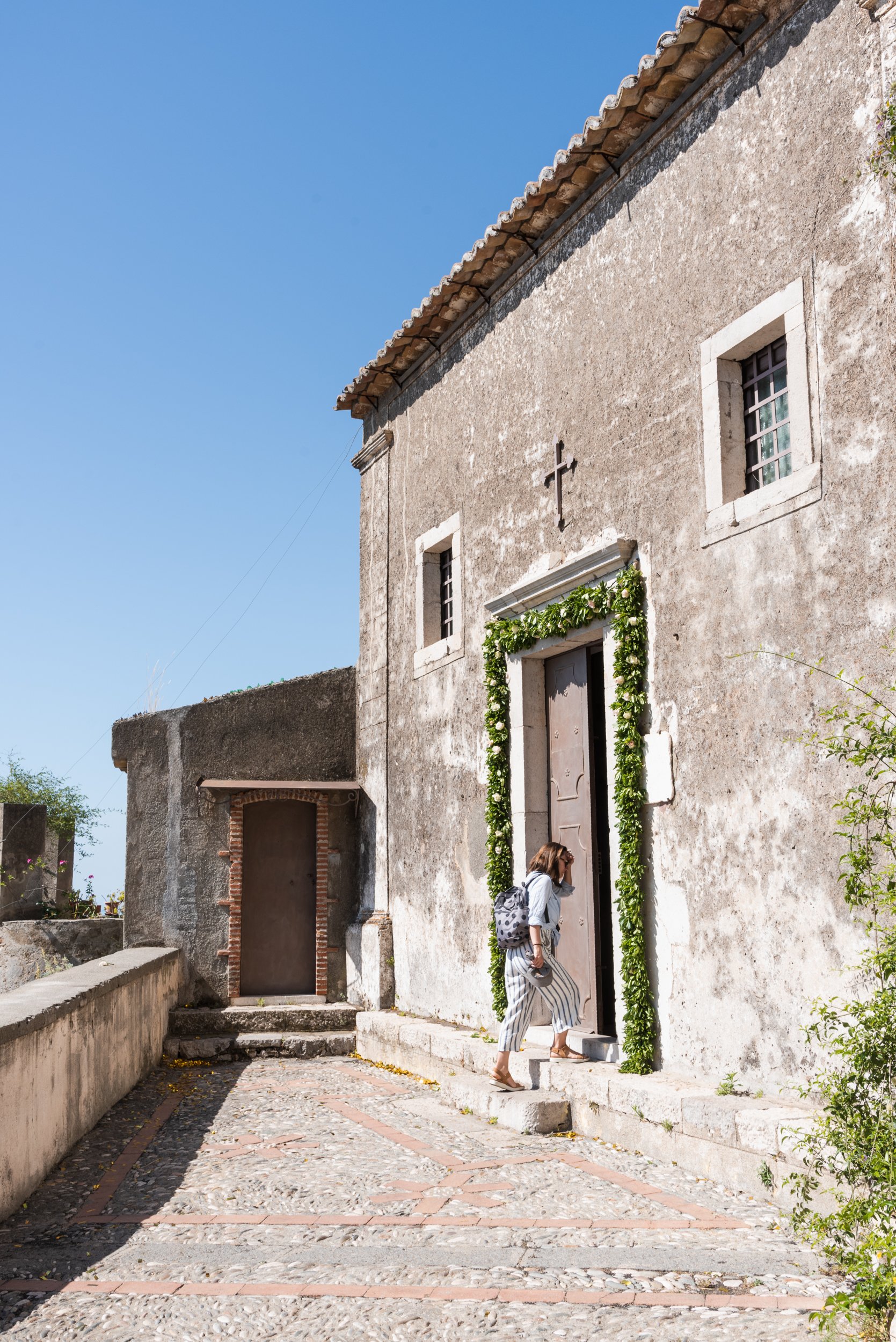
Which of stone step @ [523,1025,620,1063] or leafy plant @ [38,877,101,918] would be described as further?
leafy plant @ [38,877,101,918]

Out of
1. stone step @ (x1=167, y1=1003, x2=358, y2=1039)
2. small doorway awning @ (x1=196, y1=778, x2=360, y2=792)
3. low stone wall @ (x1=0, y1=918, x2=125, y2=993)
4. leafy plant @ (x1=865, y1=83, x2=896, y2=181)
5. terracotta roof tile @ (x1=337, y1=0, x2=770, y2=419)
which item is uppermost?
terracotta roof tile @ (x1=337, y1=0, x2=770, y2=419)

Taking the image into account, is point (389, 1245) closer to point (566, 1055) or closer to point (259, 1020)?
point (566, 1055)

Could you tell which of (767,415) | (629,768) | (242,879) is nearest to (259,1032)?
(242,879)

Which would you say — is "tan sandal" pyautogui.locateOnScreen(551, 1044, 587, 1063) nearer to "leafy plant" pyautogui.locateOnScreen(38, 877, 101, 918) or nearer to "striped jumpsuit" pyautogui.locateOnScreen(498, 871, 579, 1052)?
"striped jumpsuit" pyautogui.locateOnScreen(498, 871, 579, 1052)

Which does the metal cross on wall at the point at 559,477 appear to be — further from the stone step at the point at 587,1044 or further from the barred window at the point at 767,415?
the stone step at the point at 587,1044

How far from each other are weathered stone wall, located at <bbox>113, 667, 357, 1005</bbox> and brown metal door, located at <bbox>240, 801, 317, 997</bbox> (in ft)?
0.86

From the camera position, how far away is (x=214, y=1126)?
7.80m

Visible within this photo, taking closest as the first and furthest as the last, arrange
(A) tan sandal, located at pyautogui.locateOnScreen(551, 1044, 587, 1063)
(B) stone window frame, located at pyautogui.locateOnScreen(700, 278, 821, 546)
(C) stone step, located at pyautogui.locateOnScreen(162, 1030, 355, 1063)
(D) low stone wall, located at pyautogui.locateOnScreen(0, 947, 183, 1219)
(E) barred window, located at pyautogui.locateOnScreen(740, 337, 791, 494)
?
(D) low stone wall, located at pyautogui.locateOnScreen(0, 947, 183, 1219) → (B) stone window frame, located at pyautogui.locateOnScreen(700, 278, 821, 546) → (E) barred window, located at pyautogui.locateOnScreen(740, 337, 791, 494) → (A) tan sandal, located at pyautogui.locateOnScreen(551, 1044, 587, 1063) → (C) stone step, located at pyautogui.locateOnScreen(162, 1030, 355, 1063)

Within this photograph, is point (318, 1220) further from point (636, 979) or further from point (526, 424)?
point (526, 424)

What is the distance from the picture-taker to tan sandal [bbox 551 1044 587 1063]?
7969mm

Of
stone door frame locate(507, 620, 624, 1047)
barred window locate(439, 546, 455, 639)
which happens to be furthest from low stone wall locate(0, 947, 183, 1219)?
barred window locate(439, 546, 455, 639)

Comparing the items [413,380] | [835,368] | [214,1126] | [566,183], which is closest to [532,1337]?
[214,1126]

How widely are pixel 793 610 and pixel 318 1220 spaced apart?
157 inches

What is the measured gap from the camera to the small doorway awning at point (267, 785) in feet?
40.2
